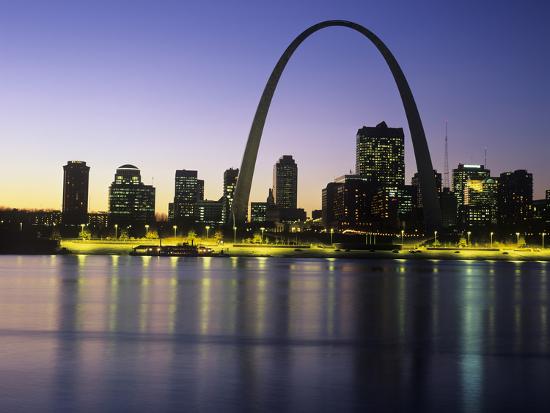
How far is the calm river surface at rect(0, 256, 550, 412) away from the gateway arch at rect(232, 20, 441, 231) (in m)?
52.7

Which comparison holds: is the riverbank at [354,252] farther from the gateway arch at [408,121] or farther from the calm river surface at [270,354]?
the calm river surface at [270,354]

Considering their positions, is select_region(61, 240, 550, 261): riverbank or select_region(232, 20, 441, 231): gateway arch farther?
select_region(61, 240, 550, 261): riverbank

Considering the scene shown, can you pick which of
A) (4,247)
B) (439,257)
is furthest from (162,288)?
(4,247)

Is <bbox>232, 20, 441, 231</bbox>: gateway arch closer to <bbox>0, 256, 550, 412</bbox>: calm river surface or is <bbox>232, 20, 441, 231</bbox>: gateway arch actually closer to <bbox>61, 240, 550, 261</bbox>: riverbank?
<bbox>61, 240, 550, 261</bbox>: riverbank

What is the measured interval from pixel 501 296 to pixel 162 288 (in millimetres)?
14448

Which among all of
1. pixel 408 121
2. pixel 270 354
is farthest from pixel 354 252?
pixel 270 354

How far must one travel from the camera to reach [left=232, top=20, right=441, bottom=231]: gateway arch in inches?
2975

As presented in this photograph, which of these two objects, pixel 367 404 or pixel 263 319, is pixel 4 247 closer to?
pixel 263 319

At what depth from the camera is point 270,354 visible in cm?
1384

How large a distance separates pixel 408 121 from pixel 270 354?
2768 inches

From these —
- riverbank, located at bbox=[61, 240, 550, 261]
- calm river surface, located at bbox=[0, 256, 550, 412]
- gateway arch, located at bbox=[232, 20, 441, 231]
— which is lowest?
riverbank, located at bbox=[61, 240, 550, 261]

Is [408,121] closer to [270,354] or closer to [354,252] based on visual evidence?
[354,252]

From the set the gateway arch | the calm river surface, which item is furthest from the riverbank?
the calm river surface

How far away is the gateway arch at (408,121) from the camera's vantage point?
7556cm
